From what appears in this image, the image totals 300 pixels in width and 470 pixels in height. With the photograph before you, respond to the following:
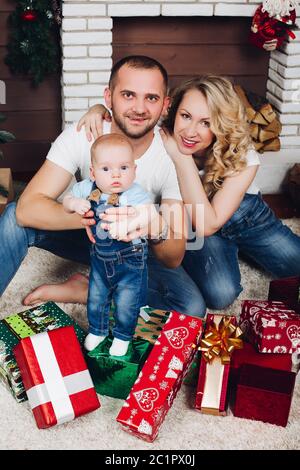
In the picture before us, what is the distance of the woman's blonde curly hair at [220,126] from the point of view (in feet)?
6.18

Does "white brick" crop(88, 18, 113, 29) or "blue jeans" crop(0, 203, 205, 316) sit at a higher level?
"white brick" crop(88, 18, 113, 29)

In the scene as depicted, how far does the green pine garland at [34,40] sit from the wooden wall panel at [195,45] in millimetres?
306

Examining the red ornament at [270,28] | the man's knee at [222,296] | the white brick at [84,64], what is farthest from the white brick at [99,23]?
the man's knee at [222,296]

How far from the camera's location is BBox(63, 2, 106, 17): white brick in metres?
2.72

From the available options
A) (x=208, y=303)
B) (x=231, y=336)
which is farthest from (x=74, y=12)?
(x=231, y=336)

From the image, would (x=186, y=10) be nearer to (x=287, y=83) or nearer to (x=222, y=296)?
(x=287, y=83)

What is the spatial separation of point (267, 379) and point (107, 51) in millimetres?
1714

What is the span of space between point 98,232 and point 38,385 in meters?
0.42

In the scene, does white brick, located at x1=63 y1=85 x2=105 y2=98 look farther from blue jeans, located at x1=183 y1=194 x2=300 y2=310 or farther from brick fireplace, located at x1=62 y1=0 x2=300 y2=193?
blue jeans, located at x1=183 y1=194 x2=300 y2=310

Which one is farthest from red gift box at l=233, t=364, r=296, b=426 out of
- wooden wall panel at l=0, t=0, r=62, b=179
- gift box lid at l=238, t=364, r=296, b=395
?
wooden wall panel at l=0, t=0, r=62, b=179

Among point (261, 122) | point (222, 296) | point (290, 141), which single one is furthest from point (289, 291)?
point (290, 141)

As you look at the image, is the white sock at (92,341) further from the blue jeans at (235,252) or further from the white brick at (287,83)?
the white brick at (287,83)

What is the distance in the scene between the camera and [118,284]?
5.44 feet

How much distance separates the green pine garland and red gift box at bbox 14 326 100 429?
5.06ft
